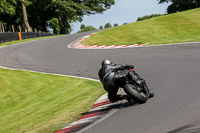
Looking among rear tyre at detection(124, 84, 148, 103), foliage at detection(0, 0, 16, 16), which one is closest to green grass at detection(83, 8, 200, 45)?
rear tyre at detection(124, 84, 148, 103)

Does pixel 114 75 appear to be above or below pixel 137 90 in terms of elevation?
above

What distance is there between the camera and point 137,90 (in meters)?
5.71

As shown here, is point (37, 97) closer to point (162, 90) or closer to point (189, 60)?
point (162, 90)

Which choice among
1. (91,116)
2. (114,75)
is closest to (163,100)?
(114,75)

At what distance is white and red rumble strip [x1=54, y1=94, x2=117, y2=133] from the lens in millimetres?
5193

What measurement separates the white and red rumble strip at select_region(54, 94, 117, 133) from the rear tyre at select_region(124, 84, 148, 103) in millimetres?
770

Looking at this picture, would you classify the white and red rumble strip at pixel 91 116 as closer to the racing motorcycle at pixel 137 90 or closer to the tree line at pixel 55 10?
the racing motorcycle at pixel 137 90

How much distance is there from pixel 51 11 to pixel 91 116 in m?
56.2

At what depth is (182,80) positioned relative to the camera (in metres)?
7.42

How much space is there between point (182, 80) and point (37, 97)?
5152mm

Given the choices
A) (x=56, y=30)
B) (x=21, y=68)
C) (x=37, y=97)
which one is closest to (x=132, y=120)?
(x=37, y=97)

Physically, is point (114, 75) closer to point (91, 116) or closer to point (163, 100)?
point (91, 116)

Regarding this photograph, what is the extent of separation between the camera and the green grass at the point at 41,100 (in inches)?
244

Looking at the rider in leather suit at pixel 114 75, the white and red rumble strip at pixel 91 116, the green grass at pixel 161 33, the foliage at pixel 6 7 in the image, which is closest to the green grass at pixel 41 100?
the white and red rumble strip at pixel 91 116
